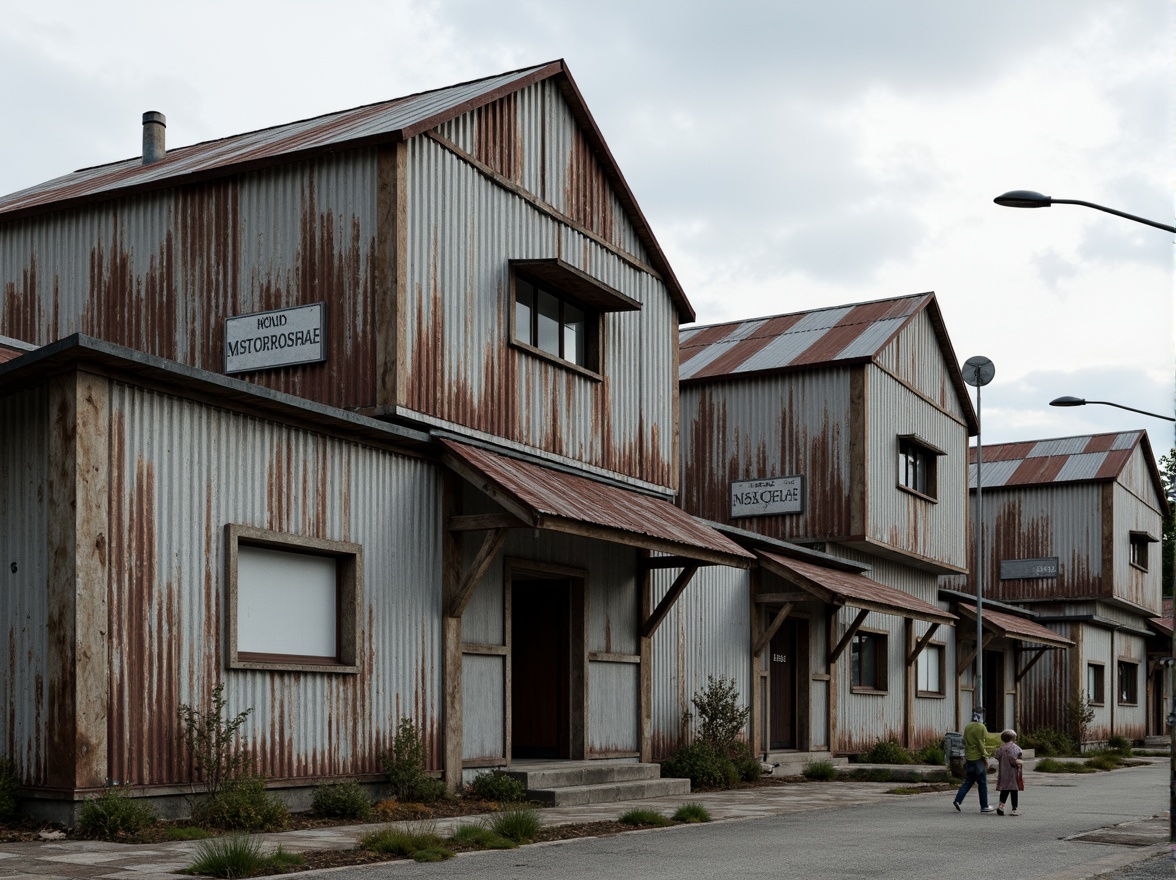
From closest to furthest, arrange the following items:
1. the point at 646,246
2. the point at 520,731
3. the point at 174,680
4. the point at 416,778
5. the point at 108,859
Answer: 1. the point at 108,859
2. the point at 174,680
3. the point at 416,778
4. the point at 520,731
5. the point at 646,246

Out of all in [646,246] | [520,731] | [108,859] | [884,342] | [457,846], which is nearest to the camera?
[108,859]

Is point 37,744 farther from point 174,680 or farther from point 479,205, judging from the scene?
point 479,205

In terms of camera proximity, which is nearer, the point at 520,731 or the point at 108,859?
the point at 108,859

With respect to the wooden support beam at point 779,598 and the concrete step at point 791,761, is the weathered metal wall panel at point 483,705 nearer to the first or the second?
the concrete step at point 791,761

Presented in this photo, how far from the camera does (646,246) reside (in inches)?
844

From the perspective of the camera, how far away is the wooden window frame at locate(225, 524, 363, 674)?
13094 mm

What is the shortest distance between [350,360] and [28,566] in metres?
4.95

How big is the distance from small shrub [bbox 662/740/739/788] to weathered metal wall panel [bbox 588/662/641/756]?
630mm

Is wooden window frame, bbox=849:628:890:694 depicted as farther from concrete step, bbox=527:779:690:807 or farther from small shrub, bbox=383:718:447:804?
small shrub, bbox=383:718:447:804

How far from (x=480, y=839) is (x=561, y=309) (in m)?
9.18

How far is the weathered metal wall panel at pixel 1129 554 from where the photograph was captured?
4106cm

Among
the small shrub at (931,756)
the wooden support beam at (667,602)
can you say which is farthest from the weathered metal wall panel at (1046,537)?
the wooden support beam at (667,602)

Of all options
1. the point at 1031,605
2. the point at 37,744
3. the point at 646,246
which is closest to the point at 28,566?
the point at 37,744

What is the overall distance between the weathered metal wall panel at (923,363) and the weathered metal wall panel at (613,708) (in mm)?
11087
